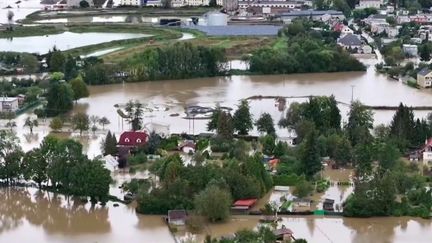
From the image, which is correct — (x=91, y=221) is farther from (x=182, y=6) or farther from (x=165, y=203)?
(x=182, y=6)

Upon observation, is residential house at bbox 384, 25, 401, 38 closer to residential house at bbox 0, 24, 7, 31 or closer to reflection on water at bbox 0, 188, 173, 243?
residential house at bbox 0, 24, 7, 31

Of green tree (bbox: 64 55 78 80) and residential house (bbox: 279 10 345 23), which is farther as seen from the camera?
residential house (bbox: 279 10 345 23)

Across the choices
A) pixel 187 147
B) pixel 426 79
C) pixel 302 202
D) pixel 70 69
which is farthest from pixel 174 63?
pixel 302 202

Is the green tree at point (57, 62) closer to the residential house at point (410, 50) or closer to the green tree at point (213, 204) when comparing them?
the residential house at point (410, 50)

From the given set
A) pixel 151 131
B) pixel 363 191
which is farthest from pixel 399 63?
pixel 363 191

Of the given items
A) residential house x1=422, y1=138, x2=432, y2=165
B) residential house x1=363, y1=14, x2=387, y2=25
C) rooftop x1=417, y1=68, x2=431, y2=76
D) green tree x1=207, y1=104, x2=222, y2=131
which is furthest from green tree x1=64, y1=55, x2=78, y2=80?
residential house x1=363, y1=14, x2=387, y2=25

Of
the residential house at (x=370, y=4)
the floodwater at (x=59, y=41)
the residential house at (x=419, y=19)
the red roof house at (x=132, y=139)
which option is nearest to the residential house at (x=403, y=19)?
the residential house at (x=419, y=19)
